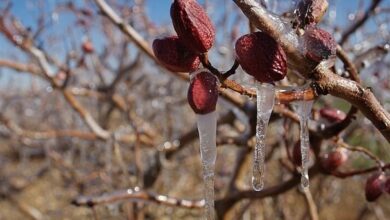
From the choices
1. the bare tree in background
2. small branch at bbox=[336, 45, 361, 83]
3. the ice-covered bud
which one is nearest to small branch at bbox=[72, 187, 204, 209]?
the bare tree in background

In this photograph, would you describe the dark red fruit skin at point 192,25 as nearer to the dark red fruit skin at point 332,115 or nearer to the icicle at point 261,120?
the icicle at point 261,120

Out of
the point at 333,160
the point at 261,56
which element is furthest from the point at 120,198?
the point at 261,56

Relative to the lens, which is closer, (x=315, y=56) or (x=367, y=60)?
(x=315, y=56)

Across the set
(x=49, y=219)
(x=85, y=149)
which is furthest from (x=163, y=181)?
(x=49, y=219)

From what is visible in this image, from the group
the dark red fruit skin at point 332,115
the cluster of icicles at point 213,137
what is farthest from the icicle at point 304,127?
the dark red fruit skin at point 332,115

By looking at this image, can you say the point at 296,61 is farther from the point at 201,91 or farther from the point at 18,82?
the point at 18,82

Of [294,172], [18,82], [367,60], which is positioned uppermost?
[367,60]

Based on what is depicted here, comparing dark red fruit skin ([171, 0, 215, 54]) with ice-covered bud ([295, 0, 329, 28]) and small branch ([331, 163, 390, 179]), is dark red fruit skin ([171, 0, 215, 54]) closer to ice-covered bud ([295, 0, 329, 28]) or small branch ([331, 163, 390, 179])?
ice-covered bud ([295, 0, 329, 28])

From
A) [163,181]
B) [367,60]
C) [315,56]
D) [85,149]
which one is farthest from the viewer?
[85,149]
